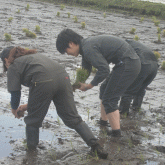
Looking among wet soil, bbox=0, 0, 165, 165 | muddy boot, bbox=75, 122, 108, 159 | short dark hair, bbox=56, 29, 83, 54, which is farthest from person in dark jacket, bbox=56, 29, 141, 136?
muddy boot, bbox=75, 122, 108, 159

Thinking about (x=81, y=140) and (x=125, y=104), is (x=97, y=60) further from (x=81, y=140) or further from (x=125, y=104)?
(x=125, y=104)

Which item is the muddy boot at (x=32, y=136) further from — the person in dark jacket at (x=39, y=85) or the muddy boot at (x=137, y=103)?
the muddy boot at (x=137, y=103)

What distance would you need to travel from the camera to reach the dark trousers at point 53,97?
3303 mm

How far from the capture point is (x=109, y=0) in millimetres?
18344

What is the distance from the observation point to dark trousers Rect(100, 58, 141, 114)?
152 inches

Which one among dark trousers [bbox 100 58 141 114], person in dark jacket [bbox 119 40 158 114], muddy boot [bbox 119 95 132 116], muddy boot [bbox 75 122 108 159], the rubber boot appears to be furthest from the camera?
the rubber boot

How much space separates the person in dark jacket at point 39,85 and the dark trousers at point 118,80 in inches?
24.6

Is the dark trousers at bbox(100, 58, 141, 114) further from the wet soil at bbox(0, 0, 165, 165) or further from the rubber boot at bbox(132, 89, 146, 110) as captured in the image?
the rubber boot at bbox(132, 89, 146, 110)

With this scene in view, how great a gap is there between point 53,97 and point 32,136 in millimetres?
537

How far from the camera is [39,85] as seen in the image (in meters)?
3.28

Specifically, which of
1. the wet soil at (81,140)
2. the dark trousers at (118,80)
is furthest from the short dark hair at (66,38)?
the wet soil at (81,140)

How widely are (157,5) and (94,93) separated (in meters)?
12.2

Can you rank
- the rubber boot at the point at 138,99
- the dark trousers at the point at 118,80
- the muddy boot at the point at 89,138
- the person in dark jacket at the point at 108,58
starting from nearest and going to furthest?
the muddy boot at the point at 89,138 → the person in dark jacket at the point at 108,58 → the dark trousers at the point at 118,80 → the rubber boot at the point at 138,99

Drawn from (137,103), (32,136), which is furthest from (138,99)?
(32,136)
